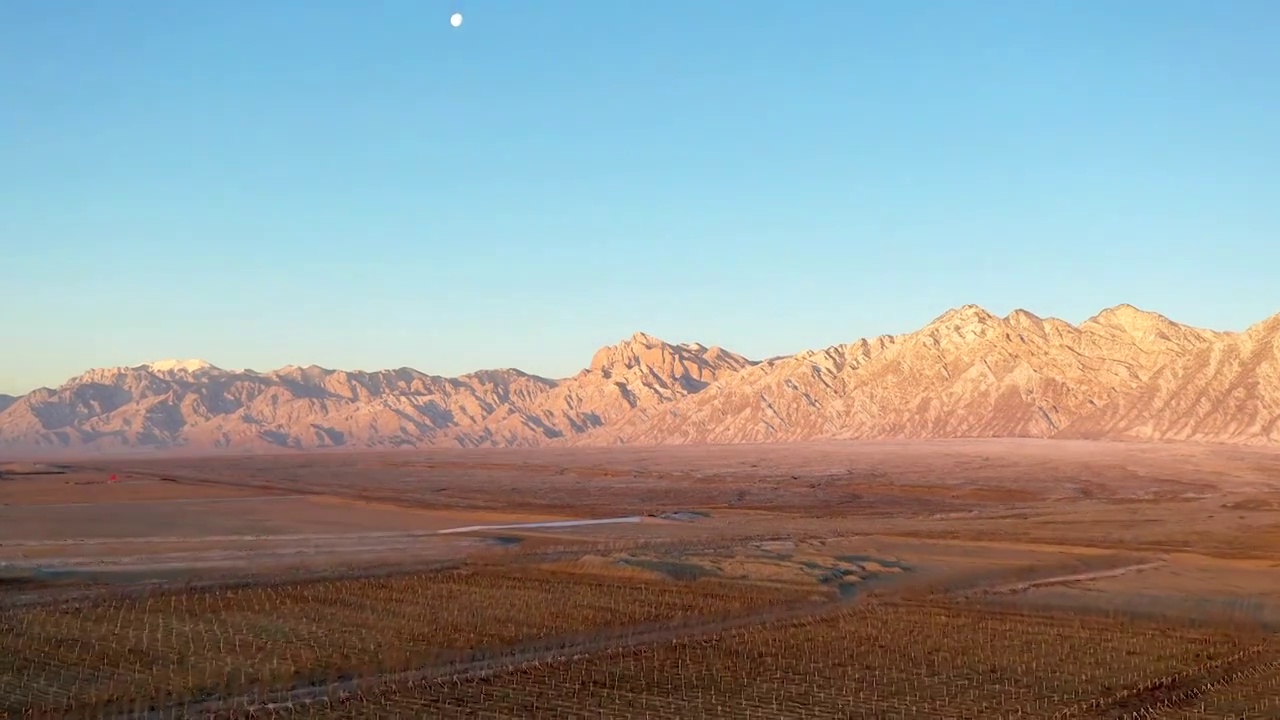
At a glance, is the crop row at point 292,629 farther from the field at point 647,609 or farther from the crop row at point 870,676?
the crop row at point 870,676

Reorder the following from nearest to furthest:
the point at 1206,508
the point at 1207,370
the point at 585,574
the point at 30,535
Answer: the point at 585,574 → the point at 30,535 → the point at 1206,508 → the point at 1207,370

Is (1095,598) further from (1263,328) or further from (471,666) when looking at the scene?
(1263,328)

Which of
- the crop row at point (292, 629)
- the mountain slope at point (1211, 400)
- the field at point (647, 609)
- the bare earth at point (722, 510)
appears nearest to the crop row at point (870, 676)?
the field at point (647, 609)

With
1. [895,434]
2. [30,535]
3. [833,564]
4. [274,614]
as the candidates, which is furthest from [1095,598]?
[895,434]

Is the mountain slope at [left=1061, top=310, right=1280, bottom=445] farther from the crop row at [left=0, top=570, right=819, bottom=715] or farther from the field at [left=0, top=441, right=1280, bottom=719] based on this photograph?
the crop row at [left=0, top=570, right=819, bottom=715]

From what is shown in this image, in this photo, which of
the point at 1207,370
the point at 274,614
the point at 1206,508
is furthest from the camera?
the point at 1207,370

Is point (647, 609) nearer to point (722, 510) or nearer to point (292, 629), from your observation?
point (292, 629)
